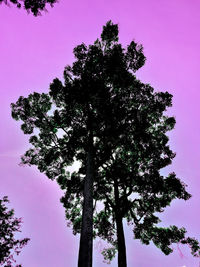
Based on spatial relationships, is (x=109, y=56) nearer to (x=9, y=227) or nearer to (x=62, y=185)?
A: (x=62, y=185)

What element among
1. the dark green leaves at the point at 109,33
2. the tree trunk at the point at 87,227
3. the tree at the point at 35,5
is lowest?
the tree trunk at the point at 87,227

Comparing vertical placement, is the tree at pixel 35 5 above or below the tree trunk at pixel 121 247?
above

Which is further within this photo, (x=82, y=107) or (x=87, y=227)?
(x=82, y=107)

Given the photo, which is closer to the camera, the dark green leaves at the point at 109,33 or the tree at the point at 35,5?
the tree at the point at 35,5

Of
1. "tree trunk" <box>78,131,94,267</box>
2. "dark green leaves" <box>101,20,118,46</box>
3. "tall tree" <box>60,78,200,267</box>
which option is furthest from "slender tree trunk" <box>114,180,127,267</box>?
"dark green leaves" <box>101,20,118,46</box>

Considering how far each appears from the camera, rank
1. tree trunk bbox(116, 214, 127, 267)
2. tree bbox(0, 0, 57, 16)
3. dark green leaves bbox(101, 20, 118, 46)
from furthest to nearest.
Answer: dark green leaves bbox(101, 20, 118, 46), tree trunk bbox(116, 214, 127, 267), tree bbox(0, 0, 57, 16)

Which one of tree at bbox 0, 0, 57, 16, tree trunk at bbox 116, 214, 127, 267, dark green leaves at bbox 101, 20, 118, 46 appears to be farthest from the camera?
dark green leaves at bbox 101, 20, 118, 46

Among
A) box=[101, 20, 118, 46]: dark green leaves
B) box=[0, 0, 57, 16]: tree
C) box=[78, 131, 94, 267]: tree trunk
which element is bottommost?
box=[78, 131, 94, 267]: tree trunk

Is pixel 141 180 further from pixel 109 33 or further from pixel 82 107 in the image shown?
pixel 109 33

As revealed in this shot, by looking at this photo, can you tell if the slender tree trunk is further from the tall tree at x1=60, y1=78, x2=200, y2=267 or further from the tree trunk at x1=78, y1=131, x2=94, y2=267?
the tree trunk at x1=78, y1=131, x2=94, y2=267

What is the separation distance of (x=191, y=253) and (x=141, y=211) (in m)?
4.18

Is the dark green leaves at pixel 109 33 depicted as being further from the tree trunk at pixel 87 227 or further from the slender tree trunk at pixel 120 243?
the slender tree trunk at pixel 120 243

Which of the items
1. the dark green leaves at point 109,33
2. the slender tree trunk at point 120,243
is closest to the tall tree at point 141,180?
the slender tree trunk at point 120,243

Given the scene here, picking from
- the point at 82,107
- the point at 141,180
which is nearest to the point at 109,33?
the point at 82,107
